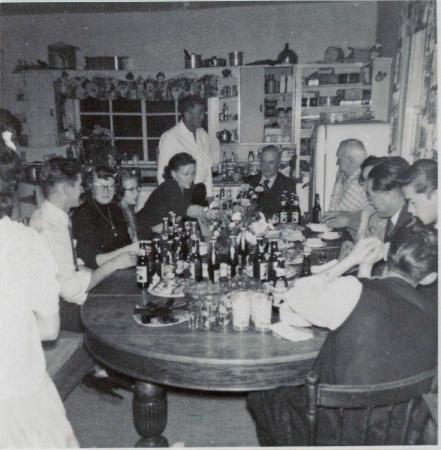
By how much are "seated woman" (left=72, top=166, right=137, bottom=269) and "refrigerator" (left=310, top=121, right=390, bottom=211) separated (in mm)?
2784

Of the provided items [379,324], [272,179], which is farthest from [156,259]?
[272,179]

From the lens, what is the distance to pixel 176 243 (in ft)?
9.61

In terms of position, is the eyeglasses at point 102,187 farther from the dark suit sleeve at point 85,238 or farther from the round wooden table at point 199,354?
the round wooden table at point 199,354

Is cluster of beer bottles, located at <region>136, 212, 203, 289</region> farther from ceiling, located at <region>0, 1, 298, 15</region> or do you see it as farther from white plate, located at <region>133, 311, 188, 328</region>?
ceiling, located at <region>0, 1, 298, 15</region>

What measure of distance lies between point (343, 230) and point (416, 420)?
6.69 feet

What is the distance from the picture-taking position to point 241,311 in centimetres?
192

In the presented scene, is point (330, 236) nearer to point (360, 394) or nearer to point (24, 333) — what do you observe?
point (360, 394)

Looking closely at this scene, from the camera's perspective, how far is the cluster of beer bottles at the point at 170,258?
7.96 ft

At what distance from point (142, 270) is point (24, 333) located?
885 mm

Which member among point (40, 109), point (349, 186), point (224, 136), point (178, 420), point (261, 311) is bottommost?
point (178, 420)

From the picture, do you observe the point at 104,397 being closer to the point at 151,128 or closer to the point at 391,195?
the point at 391,195

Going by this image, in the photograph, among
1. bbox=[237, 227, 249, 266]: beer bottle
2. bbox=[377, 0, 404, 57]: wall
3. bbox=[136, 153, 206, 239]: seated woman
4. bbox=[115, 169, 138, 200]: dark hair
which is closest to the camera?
bbox=[237, 227, 249, 266]: beer bottle

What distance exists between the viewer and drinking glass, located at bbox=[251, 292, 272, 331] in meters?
1.92

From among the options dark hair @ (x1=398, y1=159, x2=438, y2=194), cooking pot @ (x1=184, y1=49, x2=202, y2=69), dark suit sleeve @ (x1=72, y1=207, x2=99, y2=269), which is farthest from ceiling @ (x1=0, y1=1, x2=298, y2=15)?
dark hair @ (x1=398, y1=159, x2=438, y2=194)
